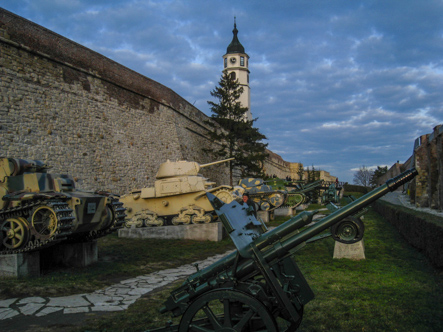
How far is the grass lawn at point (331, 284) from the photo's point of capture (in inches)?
156

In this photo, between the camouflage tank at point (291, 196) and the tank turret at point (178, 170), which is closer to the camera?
the tank turret at point (178, 170)

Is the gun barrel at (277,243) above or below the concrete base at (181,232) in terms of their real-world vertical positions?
above

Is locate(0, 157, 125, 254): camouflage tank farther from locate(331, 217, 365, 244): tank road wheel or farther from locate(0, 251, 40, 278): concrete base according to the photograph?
locate(331, 217, 365, 244): tank road wheel

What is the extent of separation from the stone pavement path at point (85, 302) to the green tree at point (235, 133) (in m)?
20.9

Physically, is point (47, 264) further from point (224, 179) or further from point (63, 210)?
point (224, 179)

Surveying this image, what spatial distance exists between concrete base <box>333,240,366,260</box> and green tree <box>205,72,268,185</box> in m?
19.6

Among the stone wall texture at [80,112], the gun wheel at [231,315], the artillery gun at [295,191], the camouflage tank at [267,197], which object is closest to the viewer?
the gun wheel at [231,315]

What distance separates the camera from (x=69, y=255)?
7.31 metres

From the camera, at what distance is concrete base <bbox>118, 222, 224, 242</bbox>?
10.8 meters

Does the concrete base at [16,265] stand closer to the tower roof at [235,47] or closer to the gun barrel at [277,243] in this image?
the gun barrel at [277,243]

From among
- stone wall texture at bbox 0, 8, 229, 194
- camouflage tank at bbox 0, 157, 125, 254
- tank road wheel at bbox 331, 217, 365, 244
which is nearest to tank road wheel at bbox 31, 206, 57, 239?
camouflage tank at bbox 0, 157, 125, 254

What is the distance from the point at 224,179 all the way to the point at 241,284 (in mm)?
26655

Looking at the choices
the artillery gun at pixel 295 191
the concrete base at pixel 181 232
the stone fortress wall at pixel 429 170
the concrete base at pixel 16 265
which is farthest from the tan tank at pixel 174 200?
the stone fortress wall at pixel 429 170

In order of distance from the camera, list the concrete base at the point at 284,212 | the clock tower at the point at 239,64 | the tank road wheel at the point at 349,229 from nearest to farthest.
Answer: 1. the tank road wheel at the point at 349,229
2. the concrete base at the point at 284,212
3. the clock tower at the point at 239,64
